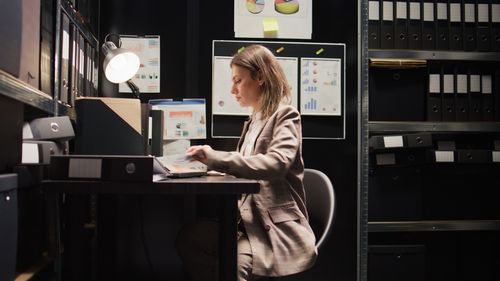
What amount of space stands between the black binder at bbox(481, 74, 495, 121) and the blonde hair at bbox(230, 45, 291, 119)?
1.40 metres

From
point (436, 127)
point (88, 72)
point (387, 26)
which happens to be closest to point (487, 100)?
point (436, 127)

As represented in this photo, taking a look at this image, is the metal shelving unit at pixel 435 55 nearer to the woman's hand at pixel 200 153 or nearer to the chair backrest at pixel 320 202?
the chair backrest at pixel 320 202

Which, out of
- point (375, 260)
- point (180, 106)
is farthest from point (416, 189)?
point (180, 106)

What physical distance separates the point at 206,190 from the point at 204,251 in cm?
48

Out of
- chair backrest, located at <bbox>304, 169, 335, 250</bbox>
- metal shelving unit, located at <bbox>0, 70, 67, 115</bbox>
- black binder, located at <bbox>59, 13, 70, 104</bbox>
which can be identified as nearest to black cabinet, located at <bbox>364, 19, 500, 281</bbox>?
chair backrest, located at <bbox>304, 169, 335, 250</bbox>

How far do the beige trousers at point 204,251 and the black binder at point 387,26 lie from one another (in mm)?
1478

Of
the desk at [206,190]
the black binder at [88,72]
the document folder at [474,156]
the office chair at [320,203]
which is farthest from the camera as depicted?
the document folder at [474,156]

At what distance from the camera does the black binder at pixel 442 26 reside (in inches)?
104

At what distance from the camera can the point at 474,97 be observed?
105 inches

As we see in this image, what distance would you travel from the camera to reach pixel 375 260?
2.54m

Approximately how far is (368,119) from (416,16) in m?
0.58

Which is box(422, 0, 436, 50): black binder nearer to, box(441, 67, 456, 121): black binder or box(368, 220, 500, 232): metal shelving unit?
box(441, 67, 456, 121): black binder

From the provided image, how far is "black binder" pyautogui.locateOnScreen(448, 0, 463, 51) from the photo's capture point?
2.64 m

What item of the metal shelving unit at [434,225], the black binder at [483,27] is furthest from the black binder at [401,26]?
the metal shelving unit at [434,225]
